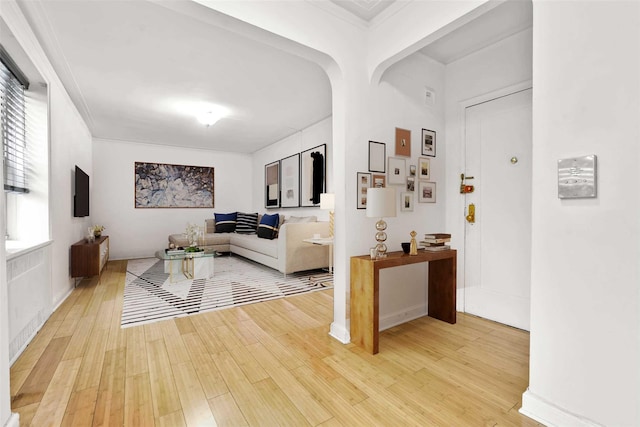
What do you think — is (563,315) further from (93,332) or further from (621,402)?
(93,332)

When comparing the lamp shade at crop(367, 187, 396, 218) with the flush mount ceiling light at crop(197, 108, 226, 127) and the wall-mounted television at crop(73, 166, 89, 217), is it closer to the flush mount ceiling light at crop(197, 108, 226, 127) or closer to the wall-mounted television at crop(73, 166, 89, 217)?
the flush mount ceiling light at crop(197, 108, 226, 127)

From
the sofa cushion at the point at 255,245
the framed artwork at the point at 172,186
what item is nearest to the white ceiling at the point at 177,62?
Result: the framed artwork at the point at 172,186

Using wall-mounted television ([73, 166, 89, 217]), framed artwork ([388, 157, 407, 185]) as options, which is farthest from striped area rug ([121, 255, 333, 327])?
framed artwork ([388, 157, 407, 185])

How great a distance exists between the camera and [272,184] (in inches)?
269

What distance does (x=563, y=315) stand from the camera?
1446mm

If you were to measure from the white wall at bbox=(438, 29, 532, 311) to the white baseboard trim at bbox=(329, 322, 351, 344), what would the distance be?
1405 millimetres

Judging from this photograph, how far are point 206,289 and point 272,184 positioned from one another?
11.3 feet

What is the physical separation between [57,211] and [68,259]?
0.83m

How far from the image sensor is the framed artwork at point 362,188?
247 centimetres

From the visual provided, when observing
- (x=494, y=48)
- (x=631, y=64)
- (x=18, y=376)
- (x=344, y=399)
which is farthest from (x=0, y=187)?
(x=494, y=48)

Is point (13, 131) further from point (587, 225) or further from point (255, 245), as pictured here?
point (587, 225)

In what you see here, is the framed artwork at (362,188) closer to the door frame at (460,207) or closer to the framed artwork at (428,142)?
the framed artwork at (428,142)

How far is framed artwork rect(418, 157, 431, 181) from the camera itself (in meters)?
2.91

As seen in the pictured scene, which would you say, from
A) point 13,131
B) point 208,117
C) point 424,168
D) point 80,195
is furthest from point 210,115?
point 424,168
